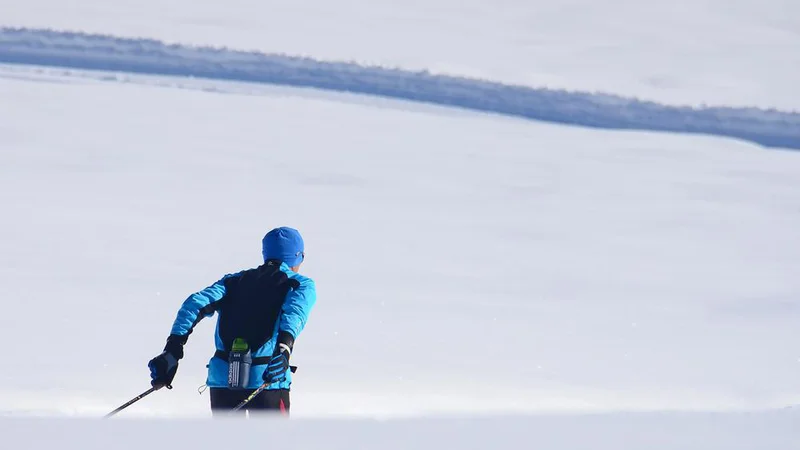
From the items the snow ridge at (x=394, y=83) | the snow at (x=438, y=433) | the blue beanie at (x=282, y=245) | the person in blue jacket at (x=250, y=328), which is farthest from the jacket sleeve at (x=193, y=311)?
the snow ridge at (x=394, y=83)

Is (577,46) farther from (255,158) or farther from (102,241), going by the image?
(102,241)

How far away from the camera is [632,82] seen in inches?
384

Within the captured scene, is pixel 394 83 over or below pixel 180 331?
over

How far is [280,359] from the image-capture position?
143 inches

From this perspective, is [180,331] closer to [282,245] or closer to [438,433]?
[282,245]

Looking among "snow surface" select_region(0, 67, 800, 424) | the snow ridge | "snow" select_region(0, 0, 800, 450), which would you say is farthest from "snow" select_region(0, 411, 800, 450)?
the snow ridge

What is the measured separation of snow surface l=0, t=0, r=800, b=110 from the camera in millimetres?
9656

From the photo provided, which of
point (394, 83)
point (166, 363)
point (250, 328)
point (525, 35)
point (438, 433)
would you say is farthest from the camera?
point (525, 35)

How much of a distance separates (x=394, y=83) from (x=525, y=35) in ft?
5.63

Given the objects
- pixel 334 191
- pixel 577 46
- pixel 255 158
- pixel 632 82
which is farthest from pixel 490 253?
pixel 577 46

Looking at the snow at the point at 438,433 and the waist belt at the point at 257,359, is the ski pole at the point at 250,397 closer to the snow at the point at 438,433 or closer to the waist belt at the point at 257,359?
the waist belt at the point at 257,359

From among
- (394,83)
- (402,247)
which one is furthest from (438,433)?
(394,83)

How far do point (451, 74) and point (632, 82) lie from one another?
1.69m

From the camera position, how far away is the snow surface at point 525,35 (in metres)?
9.66
